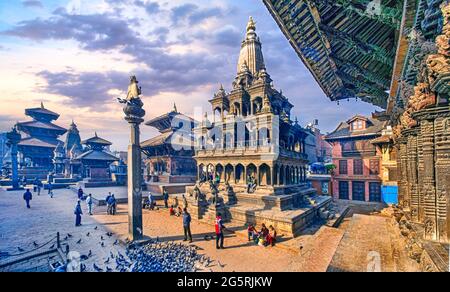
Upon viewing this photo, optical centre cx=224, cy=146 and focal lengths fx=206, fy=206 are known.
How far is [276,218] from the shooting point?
1462cm

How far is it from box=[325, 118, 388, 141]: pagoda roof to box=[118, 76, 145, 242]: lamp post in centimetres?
2983

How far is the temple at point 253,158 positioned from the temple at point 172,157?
740 cm

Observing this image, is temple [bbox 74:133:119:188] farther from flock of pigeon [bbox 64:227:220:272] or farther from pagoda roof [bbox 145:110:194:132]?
flock of pigeon [bbox 64:227:220:272]

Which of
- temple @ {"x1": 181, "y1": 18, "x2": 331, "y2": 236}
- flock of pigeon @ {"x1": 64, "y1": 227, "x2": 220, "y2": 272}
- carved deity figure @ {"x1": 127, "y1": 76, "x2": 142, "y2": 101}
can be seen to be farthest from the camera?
temple @ {"x1": 181, "y1": 18, "x2": 331, "y2": 236}

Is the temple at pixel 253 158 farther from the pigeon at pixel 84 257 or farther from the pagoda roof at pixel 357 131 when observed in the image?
the pigeon at pixel 84 257

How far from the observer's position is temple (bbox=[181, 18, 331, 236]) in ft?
57.0

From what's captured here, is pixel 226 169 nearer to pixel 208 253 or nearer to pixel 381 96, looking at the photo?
pixel 208 253

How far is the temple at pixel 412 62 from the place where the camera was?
15.1 ft

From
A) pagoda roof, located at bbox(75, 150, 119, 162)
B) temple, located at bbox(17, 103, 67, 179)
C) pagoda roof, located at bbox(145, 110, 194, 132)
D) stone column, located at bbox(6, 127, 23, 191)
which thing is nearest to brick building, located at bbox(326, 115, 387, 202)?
pagoda roof, located at bbox(145, 110, 194, 132)

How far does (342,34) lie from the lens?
7.48 m

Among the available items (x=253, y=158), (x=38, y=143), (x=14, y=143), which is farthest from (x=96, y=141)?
(x=253, y=158)

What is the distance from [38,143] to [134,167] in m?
51.2

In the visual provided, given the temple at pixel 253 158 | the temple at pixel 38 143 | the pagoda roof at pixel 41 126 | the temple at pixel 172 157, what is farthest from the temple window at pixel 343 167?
the pagoda roof at pixel 41 126
